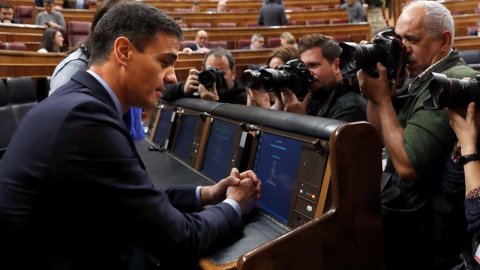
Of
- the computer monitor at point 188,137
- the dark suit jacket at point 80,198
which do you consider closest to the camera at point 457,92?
the dark suit jacket at point 80,198

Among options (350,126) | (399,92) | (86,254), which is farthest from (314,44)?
(86,254)

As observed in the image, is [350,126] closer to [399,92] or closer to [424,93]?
[424,93]

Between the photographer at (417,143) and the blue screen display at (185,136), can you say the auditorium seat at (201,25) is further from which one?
the photographer at (417,143)

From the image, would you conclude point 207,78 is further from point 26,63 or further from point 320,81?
point 26,63

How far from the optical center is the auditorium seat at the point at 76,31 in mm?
5367

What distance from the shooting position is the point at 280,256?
2.49ft

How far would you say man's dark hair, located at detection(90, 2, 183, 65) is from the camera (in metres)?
0.82

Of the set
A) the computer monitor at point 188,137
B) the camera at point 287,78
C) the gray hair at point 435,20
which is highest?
the gray hair at point 435,20

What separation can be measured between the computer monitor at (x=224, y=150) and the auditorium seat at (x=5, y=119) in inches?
72.1

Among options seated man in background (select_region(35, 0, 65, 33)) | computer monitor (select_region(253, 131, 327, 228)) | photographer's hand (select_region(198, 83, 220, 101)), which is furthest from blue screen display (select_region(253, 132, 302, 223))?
seated man in background (select_region(35, 0, 65, 33))

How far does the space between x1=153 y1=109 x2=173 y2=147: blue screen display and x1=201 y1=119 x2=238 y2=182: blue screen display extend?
39 cm

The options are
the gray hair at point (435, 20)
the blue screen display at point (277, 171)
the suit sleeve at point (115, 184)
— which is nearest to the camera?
the suit sleeve at point (115, 184)

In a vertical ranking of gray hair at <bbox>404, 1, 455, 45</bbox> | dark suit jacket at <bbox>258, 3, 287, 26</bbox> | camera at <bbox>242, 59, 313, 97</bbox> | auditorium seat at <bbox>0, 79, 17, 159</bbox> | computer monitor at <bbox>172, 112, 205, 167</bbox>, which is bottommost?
auditorium seat at <bbox>0, 79, 17, 159</bbox>

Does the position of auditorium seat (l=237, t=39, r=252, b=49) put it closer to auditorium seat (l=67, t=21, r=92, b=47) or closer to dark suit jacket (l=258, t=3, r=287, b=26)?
dark suit jacket (l=258, t=3, r=287, b=26)
